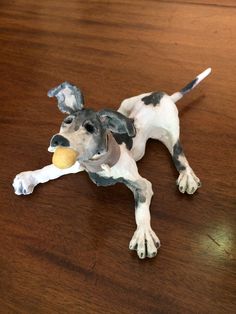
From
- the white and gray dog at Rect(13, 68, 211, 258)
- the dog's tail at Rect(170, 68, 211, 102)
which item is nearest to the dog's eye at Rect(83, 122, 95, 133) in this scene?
the white and gray dog at Rect(13, 68, 211, 258)

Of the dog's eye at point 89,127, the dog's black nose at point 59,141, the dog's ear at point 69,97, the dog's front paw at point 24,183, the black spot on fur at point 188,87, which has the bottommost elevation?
the dog's front paw at point 24,183

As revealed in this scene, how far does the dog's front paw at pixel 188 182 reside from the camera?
603 mm

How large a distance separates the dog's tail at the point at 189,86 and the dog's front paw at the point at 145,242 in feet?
0.94

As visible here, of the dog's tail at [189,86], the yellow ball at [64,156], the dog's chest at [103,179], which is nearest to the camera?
the yellow ball at [64,156]

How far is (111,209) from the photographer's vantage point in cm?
60

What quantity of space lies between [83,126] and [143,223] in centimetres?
16

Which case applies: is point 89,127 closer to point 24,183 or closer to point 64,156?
point 64,156

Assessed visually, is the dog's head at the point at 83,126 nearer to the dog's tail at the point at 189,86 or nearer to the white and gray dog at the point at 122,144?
the white and gray dog at the point at 122,144

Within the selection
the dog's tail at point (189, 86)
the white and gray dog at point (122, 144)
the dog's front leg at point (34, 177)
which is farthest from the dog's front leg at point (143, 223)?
the dog's tail at point (189, 86)

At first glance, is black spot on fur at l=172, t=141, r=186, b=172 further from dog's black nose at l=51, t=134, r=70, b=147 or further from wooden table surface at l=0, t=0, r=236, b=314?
dog's black nose at l=51, t=134, r=70, b=147

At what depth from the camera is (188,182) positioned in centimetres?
61

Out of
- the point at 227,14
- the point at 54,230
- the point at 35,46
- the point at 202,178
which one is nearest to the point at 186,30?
the point at 227,14

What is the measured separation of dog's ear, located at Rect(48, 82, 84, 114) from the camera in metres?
0.50

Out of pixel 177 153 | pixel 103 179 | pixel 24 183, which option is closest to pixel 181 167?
pixel 177 153
